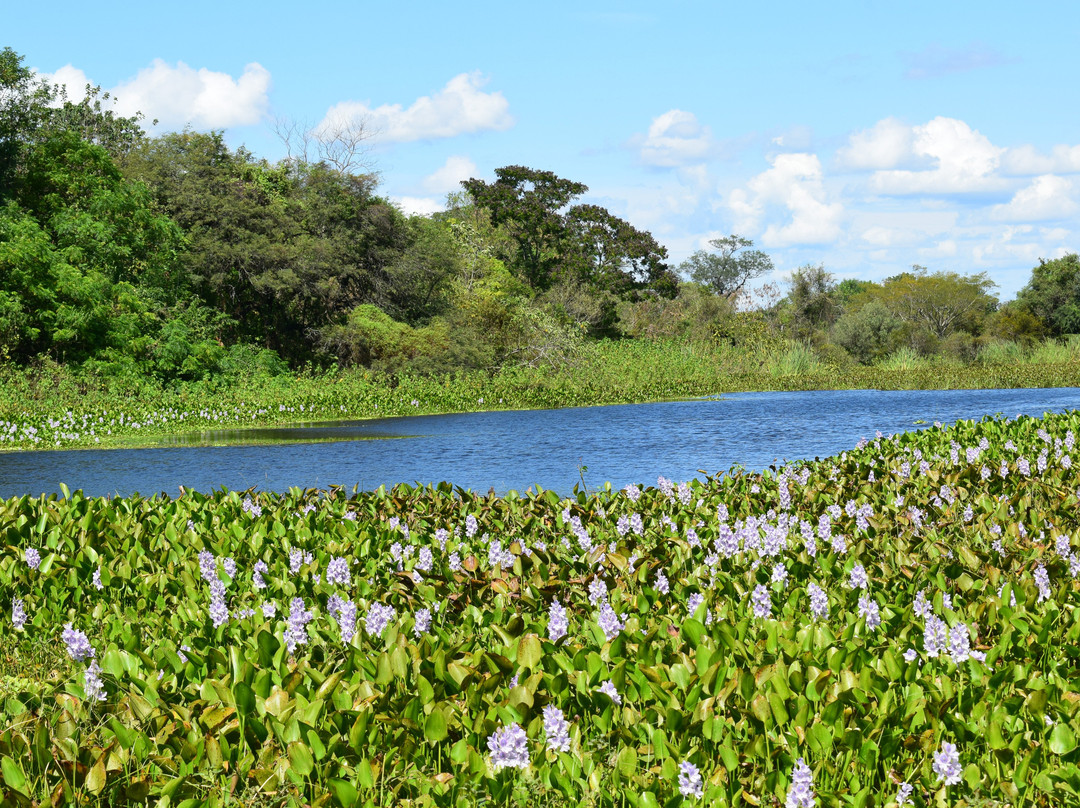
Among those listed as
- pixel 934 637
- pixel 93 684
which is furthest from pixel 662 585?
pixel 93 684

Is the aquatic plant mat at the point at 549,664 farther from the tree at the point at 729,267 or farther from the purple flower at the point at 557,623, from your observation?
the tree at the point at 729,267

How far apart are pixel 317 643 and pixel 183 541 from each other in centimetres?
242

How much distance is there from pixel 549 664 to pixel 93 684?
1518 millimetres

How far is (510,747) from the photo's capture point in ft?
8.45

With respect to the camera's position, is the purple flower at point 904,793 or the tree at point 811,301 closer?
the purple flower at point 904,793

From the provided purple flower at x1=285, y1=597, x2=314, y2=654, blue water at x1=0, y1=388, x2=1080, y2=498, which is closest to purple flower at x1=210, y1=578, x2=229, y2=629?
purple flower at x1=285, y1=597, x2=314, y2=654

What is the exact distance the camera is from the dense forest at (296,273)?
78.5 feet

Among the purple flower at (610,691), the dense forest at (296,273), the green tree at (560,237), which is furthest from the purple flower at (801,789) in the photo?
the green tree at (560,237)

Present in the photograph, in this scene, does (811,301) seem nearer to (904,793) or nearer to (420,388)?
(420,388)

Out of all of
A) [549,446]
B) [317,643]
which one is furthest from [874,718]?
[549,446]

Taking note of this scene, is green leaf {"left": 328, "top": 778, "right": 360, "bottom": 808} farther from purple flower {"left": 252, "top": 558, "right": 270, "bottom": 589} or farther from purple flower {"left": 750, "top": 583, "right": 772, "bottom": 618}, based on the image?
purple flower {"left": 252, "top": 558, "right": 270, "bottom": 589}

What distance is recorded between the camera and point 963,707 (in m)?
3.25

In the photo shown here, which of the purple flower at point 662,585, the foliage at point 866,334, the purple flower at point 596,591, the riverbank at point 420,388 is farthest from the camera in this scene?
the foliage at point 866,334

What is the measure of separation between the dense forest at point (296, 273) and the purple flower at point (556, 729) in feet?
71.9
